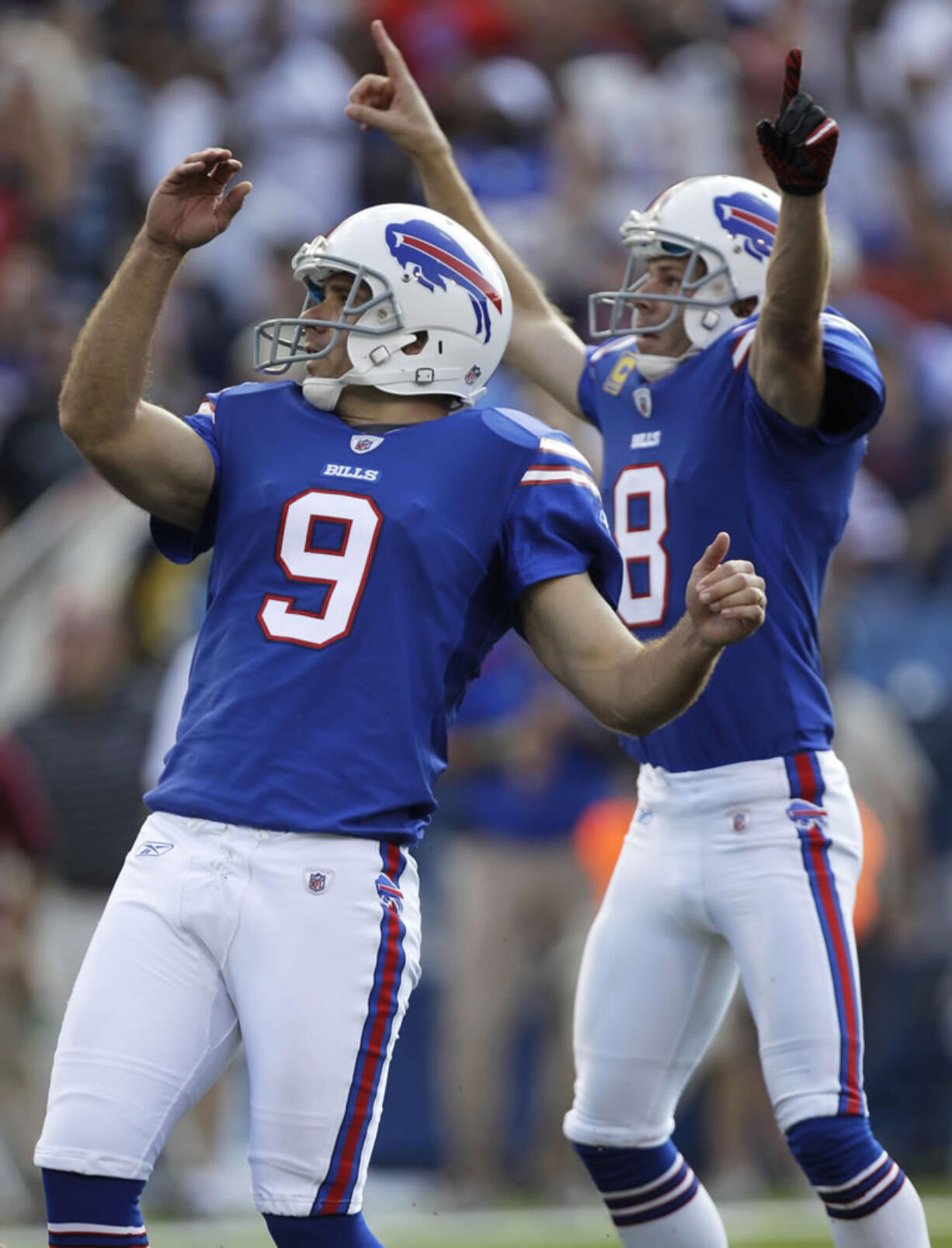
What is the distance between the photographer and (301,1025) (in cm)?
351

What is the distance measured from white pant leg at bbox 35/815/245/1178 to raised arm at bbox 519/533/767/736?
73 centimetres

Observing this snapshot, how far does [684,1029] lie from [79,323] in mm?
5576

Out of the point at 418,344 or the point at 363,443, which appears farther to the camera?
the point at 418,344

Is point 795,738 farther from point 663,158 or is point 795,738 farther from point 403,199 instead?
point 663,158

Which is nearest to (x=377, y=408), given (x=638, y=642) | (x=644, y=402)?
(x=638, y=642)

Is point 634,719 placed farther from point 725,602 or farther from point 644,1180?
point 644,1180

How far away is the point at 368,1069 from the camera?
11.7 ft

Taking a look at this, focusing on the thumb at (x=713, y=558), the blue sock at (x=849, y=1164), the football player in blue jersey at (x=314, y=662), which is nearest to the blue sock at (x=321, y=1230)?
the football player in blue jersey at (x=314, y=662)

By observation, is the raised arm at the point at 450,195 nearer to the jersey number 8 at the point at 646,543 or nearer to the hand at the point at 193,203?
the jersey number 8 at the point at 646,543

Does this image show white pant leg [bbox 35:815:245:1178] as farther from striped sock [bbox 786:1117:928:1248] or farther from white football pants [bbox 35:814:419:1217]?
striped sock [bbox 786:1117:928:1248]

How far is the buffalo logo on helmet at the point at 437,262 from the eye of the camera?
13.0 ft

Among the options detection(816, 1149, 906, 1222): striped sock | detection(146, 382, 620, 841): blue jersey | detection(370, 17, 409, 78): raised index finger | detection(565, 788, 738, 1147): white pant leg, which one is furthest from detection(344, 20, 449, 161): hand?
detection(816, 1149, 906, 1222): striped sock

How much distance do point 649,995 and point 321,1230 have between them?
119 cm

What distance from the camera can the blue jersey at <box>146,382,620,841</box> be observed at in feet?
12.0
